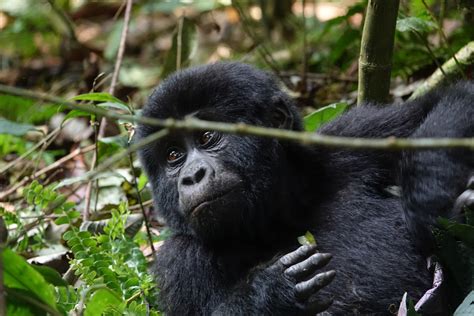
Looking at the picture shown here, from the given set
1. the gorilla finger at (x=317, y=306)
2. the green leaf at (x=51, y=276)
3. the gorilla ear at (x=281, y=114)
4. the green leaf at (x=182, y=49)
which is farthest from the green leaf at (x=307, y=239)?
the green leaf at (x=182, y=49)

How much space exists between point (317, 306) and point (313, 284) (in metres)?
0.12

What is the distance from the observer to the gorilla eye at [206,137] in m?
4.26

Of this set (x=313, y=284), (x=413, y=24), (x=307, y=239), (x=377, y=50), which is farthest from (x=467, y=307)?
(x=413, y=24)

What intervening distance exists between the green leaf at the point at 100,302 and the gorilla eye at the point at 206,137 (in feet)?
3.10

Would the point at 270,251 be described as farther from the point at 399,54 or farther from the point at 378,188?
the point at 399,54

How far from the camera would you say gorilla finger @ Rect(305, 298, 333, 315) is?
371 centimetres

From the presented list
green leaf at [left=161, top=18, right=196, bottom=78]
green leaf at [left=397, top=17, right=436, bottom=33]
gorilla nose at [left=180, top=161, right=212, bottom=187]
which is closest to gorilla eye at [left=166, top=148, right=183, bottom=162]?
gorilla nose at [left=180, top=161, right=212, bottom=187]

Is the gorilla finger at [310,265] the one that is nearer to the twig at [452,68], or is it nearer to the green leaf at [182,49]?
the twig at [452,68]

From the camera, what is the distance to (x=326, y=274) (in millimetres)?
3631

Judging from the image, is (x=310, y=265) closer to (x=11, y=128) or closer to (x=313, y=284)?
(x=313, y=284)

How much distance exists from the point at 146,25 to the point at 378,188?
297 inches

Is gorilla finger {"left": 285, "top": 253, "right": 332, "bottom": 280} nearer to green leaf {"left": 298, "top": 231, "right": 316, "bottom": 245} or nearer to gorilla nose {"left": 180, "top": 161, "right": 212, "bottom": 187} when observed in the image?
green leaf {"left": 298, "top": 231, "right": 316, "bottom": 245}

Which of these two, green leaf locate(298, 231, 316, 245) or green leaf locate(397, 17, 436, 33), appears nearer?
green leaf locate(298, 231, 316, 245)

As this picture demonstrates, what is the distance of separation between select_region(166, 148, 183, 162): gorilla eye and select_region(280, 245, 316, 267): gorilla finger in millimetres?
893
